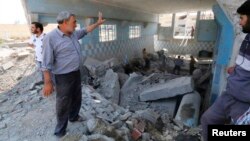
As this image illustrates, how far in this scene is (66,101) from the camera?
2.88 meters

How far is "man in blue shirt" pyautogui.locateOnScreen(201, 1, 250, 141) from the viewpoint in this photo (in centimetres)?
218

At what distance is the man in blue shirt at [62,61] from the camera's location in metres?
2.71

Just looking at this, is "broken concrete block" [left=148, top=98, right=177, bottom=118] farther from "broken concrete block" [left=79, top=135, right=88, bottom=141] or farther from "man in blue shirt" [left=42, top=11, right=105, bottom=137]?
"man in blue shirt" [left=42, top=11, right=105, bottom=137]

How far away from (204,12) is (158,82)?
28.9 feet

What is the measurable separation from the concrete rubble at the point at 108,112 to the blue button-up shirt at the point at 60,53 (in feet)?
3.30

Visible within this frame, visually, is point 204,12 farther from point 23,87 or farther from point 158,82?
point 23,87

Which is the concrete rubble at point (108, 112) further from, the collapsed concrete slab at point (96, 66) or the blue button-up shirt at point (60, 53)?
the blue button-up shirt at point (60, 53)

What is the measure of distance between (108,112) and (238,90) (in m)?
2.42

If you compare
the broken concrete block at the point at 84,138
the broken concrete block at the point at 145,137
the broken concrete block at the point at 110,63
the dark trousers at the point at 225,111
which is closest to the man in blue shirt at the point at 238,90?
the dark trousers at the point at 225,111

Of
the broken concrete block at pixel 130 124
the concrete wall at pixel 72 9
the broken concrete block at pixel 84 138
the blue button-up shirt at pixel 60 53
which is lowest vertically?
the broken concrete block at pixel 130 124

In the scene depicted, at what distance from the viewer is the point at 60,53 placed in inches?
109

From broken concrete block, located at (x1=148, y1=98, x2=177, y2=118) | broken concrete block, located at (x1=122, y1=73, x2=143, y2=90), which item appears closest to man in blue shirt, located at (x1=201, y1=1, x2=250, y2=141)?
broken concrete block, located at (x1=148, y1=98, x2=177, y2=118)

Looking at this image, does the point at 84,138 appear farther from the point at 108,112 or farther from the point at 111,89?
the point at 111,89

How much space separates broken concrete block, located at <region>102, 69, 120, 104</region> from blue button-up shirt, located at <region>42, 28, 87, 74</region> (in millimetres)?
2926
